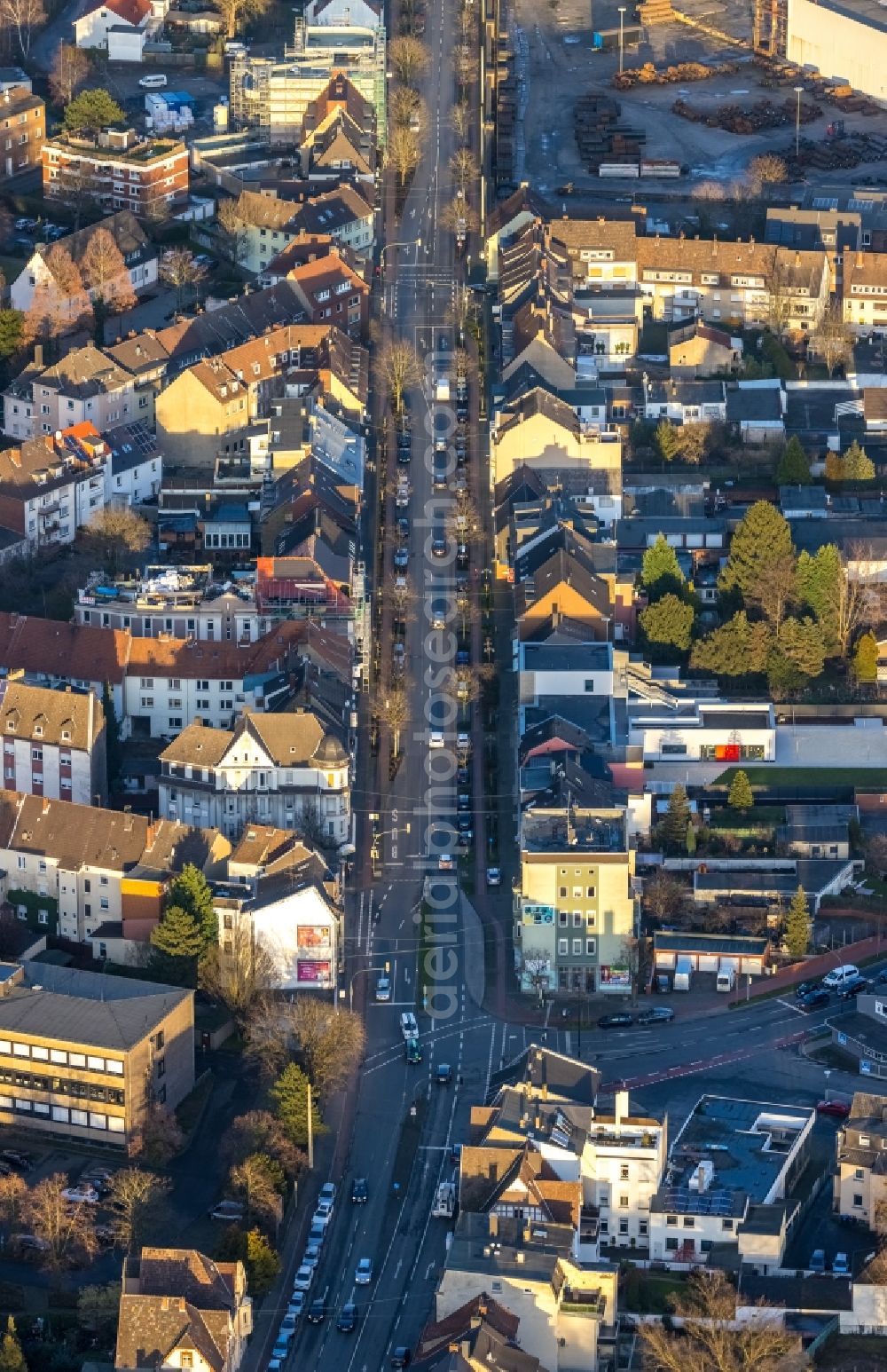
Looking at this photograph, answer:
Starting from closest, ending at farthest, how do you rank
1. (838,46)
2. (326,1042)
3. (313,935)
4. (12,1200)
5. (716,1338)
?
(716,1338)
(12,1200)
(326,1042)
(313,935)
(838,46)

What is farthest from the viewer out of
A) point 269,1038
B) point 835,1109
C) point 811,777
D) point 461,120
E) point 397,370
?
point 461,120

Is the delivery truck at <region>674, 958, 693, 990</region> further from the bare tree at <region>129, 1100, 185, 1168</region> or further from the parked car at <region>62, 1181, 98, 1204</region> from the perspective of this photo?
the parked car at <region>62, 1181, 98, 1204</region>

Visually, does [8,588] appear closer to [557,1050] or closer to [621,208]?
[557,1050]

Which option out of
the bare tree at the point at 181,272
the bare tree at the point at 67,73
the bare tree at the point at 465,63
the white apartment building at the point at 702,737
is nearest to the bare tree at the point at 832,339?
the bare tree at the point at 181,272

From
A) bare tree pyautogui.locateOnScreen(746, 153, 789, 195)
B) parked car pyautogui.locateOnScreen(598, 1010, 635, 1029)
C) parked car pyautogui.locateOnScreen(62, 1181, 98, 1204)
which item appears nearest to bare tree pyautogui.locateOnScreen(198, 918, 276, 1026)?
parked car pyautogui.locateOnScreen(62, 1181, 98, 1204)

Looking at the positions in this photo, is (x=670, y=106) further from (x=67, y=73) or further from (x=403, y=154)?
(x=67, y=73)

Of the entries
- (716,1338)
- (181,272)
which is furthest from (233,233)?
(716,1338)

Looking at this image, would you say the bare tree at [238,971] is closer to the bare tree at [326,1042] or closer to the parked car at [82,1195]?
the bare tree at [326,1042]
